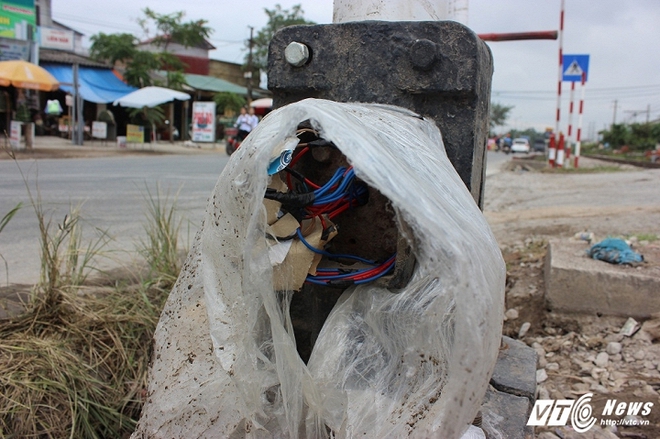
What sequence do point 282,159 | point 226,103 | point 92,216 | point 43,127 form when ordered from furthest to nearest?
point 226,103 < point 43,127 < point 92,216 < point 282,159

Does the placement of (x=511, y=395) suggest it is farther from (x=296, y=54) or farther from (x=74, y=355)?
(x=74, y=355)

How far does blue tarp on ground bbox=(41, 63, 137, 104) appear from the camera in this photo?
18.5 m

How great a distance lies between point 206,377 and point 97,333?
0.81 metres

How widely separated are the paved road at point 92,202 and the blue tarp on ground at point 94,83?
36.0ft

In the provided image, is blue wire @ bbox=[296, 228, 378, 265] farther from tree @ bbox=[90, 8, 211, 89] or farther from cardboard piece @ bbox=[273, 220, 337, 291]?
tree @ bbox=[90, 8, 211, 89]

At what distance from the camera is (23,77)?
38.0 feet

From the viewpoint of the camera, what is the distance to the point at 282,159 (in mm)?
1155

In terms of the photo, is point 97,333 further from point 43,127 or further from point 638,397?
point 43,127

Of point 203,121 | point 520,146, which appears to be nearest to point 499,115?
point 520,146

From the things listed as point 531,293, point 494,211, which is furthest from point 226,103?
point 531,293

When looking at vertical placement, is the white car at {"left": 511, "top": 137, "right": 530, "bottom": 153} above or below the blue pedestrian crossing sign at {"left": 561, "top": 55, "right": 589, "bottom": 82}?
below

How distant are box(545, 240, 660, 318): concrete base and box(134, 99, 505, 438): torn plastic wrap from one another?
148cm

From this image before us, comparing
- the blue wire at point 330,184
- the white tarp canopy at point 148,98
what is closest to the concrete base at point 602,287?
the blue wire at point 330,184

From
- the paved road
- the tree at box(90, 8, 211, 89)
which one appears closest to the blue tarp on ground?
the tree at box(90, 8, 211, 89)
